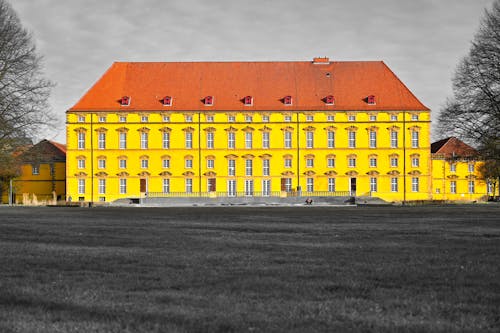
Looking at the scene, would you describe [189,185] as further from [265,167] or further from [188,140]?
[265,167]

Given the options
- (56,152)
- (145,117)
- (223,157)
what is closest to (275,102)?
(223,157)

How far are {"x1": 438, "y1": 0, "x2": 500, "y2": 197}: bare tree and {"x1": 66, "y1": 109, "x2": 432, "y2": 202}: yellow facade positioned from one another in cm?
2770

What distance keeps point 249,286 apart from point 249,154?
56.9 metres

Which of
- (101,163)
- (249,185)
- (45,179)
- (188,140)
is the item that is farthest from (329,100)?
(45,179)

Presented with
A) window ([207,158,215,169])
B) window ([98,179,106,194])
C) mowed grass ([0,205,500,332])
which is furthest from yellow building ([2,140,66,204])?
mowed grass ([0,205,500,332])

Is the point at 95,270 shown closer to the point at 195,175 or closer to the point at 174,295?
the point at 174,295

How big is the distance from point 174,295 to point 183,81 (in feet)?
197

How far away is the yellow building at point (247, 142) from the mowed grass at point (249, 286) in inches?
1993

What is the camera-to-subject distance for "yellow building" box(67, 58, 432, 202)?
6366cm

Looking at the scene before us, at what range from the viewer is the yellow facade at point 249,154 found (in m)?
63.7

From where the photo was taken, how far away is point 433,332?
5316 millimetres

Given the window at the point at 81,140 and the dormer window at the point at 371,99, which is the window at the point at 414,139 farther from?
the window at the point at 81,140

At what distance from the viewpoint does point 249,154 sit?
64438 millimetres

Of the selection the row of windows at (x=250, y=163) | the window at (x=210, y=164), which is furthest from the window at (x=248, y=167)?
the window at (x=210, y=164)
